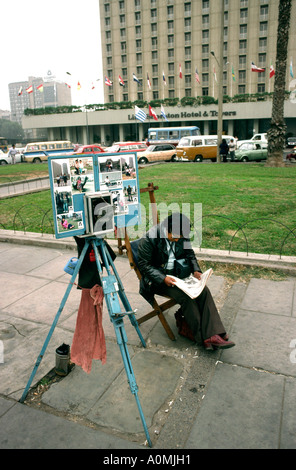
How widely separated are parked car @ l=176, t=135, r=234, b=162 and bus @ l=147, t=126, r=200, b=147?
A: 7631 mm

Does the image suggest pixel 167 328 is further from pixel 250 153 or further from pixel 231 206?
pixel 250 153

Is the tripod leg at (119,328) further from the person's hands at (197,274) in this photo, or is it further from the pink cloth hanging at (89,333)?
the person's hands at (197,274)

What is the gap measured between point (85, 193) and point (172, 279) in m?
1.33

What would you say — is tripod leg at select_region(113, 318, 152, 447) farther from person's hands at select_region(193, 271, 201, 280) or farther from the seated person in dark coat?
person's hands at select_region(193, 271, 201, 280)

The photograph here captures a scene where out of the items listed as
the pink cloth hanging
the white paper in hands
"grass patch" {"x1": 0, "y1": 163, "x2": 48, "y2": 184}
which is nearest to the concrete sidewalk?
the pink cloth hanging

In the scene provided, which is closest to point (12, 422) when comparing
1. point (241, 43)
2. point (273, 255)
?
point (273, 255)

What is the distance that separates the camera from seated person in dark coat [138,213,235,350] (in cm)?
372

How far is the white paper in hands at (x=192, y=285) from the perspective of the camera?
3.67 m

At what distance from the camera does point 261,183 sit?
44.5 feet

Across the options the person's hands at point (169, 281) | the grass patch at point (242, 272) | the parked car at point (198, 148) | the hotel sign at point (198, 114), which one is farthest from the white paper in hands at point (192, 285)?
the hotel sign at point (198, 114)

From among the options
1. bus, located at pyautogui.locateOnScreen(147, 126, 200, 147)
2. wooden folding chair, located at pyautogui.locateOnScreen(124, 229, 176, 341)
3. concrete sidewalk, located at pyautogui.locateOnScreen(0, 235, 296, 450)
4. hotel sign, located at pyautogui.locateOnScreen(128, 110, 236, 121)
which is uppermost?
hotel sign, located at pyautogui.locateOnScreen(128, 110, 236, 121)

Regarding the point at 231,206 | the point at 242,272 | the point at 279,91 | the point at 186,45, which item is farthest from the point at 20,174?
the point at 186,45

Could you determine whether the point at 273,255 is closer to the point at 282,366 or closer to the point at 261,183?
the point at 282,366

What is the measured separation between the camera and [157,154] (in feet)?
84.6
